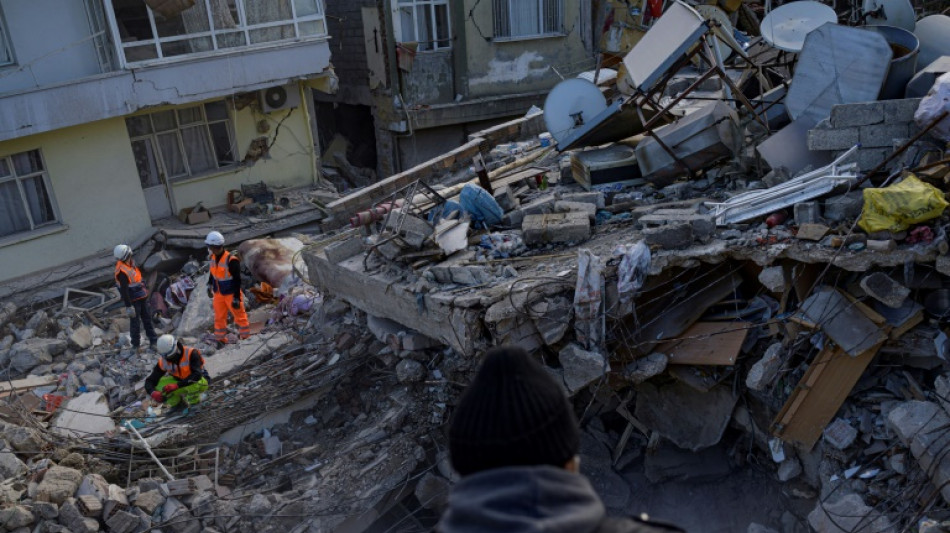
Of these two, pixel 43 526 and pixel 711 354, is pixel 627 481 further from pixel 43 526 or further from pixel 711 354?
pixel 43 526

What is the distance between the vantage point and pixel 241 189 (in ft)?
52.5

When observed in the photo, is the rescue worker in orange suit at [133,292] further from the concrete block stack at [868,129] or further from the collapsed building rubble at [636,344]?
the concrete block stack at [868,129]

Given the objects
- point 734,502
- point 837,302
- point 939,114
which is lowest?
point 734,502

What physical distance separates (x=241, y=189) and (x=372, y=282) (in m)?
8.10

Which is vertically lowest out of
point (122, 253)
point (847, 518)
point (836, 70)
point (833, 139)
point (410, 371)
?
point (847, 518)

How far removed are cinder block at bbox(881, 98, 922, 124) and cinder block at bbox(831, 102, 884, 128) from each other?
53 mm

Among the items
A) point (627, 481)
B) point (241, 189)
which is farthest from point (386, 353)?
point (241, 189)

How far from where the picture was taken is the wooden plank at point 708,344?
7859 millimetres

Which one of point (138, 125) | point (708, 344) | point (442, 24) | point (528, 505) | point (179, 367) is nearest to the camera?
point (528, 505)

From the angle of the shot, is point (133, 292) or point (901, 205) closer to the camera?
point (901, 205)

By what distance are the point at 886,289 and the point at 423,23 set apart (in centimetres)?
1264

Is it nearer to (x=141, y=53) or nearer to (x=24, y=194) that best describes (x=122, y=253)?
(x=24, y=194)

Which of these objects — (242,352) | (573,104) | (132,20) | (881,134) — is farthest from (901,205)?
(132,20)

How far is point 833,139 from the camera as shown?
8.31 meters
